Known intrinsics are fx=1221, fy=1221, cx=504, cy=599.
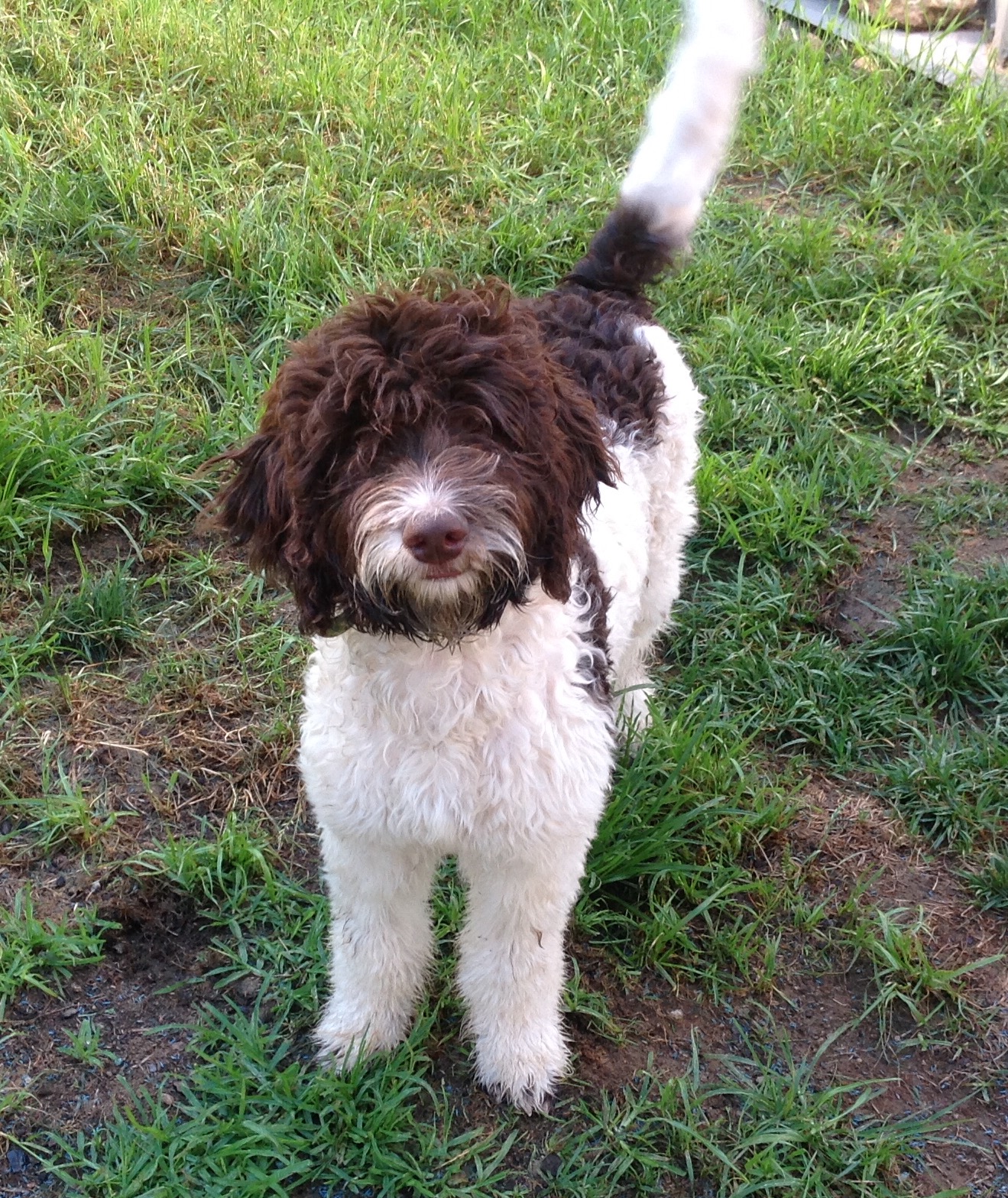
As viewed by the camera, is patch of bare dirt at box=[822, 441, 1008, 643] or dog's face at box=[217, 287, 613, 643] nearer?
dog's face at box=[217, 287, 613, 643]

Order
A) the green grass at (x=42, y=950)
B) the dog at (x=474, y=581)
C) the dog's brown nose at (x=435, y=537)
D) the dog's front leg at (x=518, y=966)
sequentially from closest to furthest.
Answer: the dog's brown nose at (x=435, y=537)
the dog at (x=474, y=581)
the dog's front leg at (x=518, y=966)
the green grass at (x=42, y=950)

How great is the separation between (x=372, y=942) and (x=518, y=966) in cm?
32

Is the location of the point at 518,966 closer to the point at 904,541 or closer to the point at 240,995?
the point at 240,995

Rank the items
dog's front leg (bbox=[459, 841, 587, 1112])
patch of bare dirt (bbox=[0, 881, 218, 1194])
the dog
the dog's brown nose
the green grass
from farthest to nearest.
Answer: the green grass → patch of bare dirt (bbox=[0, 881, 218, 1194]) → dog's front leg (bbox=[459, 841, 587, 1112]) → the dog → the dog's brown nose

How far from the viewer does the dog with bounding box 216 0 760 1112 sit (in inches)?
78.8

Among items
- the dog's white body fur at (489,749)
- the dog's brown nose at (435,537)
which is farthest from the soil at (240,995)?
the dog's brown nose at (435,537)

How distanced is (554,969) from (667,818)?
0.56m

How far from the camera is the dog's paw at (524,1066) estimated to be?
8.80 feet

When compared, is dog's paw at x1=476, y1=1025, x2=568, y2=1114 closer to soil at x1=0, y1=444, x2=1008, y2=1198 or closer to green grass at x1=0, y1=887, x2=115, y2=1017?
soil at x1=0, y1=444, x2=1008, y2=1198

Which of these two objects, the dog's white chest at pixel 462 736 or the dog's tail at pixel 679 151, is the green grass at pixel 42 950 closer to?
the dog's white chest at pixel 462 736

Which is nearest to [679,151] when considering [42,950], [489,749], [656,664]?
[656,664]

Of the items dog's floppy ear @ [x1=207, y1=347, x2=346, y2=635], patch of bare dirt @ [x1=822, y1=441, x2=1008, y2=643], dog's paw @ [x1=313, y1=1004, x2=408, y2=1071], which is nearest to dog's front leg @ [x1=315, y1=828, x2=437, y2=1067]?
dog's paw @ [x1=313, y1=1004, x2=408, y2=1071]

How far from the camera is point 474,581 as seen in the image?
2.00 meters

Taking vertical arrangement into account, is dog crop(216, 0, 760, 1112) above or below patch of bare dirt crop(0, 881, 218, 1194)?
above
